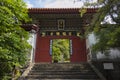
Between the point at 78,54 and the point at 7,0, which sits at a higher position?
the point at 7,0

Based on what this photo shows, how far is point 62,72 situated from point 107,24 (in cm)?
294

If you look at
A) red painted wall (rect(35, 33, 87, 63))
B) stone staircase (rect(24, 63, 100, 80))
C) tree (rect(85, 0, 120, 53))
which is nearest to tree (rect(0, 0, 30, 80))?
stone staircase (rect(24, 63, 100, 80))

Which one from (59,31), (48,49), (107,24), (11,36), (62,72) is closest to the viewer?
(11,36)

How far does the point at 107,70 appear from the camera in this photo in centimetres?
909

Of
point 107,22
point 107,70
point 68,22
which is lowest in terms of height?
point 107,70

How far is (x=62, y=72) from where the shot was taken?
9109 millimetres

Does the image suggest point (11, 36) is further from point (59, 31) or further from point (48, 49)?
point (59, 31)

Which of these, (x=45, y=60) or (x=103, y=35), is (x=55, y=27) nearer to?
(x=45, y=60)

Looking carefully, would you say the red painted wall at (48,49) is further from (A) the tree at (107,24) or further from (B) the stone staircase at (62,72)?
(A) the tree at (107,24)

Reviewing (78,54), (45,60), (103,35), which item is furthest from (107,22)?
(45,60)

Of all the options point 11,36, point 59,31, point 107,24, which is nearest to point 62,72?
point 107,24

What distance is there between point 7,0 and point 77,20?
8.01 metres

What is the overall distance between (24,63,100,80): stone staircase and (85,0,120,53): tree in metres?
1.38

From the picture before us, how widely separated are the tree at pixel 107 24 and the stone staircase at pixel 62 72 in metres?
1.38
